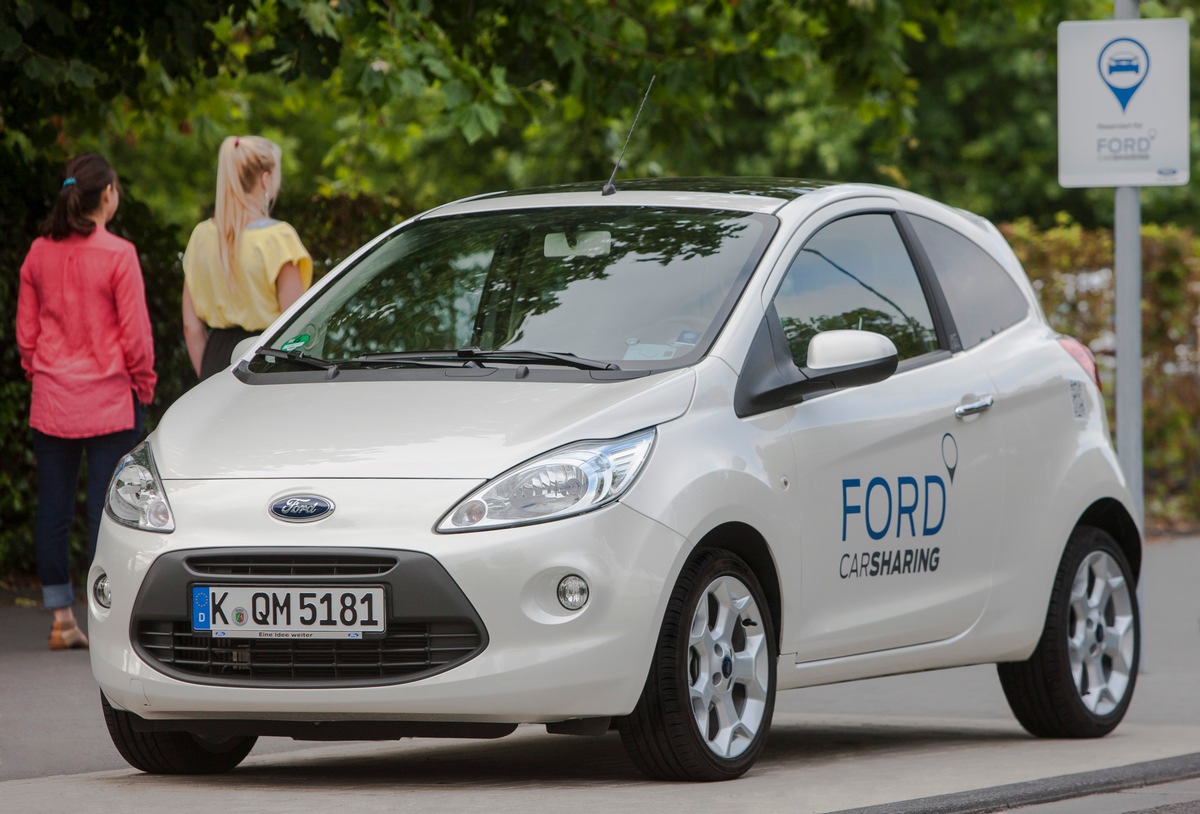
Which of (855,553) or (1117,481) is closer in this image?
(855,553)

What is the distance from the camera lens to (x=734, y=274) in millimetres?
6402

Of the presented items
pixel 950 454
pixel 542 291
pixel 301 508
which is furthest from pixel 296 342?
pixel 950 454

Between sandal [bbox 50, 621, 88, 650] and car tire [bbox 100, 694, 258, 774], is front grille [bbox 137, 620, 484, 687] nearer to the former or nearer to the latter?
car tire [bbox 100, 694, 258, 774]

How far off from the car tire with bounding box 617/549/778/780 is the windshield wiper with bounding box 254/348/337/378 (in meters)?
1.28

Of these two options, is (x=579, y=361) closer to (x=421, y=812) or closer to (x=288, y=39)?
A: (x=421, y=812)

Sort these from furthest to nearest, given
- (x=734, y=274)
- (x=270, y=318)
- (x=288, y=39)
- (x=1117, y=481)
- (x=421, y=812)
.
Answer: (x=288, y=39), (x=270, y=318), (x=1117, y=481), (x=734, y=274), (x=421, y=812)

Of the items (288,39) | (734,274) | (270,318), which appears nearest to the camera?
(734,274)

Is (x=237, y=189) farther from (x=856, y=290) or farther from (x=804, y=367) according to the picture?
(x=804, y=367)

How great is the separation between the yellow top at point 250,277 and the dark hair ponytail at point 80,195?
55 cm

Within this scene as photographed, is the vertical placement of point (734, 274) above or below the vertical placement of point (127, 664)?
above

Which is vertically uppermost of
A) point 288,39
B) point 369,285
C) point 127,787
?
point 288,39

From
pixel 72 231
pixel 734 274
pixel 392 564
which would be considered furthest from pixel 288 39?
pixel 392 564

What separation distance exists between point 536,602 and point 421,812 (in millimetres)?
580

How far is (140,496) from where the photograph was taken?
5852 millimetres
